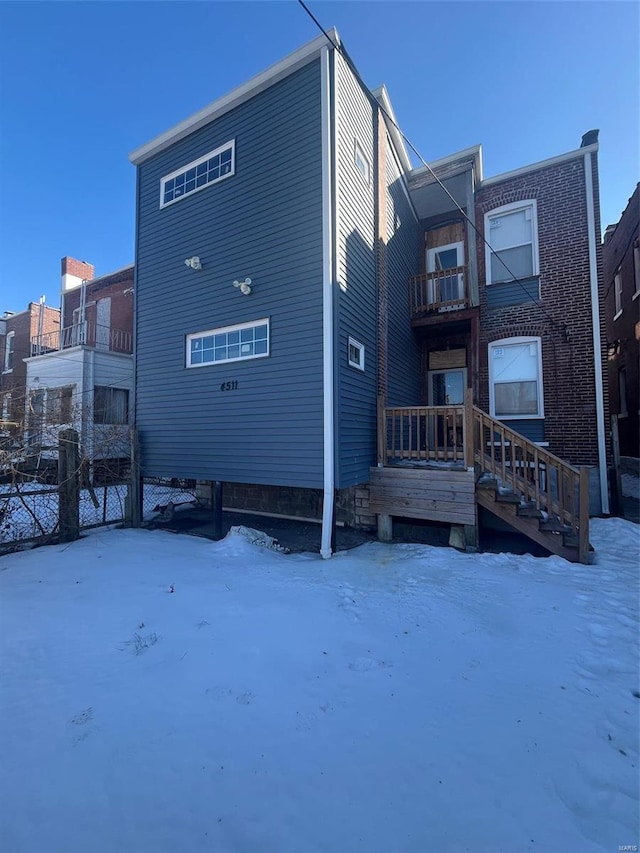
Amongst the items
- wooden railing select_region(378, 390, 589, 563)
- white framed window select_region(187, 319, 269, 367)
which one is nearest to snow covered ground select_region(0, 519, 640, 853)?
wooden railing select_region(378, 390, 589, 563)

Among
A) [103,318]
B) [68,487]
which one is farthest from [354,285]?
[103,318]

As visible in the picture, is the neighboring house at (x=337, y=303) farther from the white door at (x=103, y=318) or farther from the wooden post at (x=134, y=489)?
the white door at (x=103, y=318)

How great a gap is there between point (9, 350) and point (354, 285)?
2201 centimetres

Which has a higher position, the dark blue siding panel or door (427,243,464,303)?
door (427,243,464,303)

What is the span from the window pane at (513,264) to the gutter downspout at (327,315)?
16.8 ft

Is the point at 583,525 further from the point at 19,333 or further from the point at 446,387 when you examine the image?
the point at 19,333

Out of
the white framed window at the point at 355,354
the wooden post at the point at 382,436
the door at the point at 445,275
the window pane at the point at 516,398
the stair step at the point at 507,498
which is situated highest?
the door at the point at 445,275

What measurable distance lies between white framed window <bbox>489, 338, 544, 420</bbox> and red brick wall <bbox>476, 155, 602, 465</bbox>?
0.15 m

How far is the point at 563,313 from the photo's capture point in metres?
8.32

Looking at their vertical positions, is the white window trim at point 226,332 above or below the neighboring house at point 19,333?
below

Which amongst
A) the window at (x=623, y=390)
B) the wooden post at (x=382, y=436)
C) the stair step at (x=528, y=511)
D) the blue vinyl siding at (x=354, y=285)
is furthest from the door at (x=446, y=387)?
the window at (x=623, y=390)

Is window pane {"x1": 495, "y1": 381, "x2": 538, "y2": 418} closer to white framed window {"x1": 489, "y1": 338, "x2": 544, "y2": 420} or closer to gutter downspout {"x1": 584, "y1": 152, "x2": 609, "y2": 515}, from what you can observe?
white framed window {"x1": 489, "y1": 338, "x2": 544, "y2": 420}

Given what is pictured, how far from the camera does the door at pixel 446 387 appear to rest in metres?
9.98

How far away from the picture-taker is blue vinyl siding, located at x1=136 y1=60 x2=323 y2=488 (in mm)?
5809
